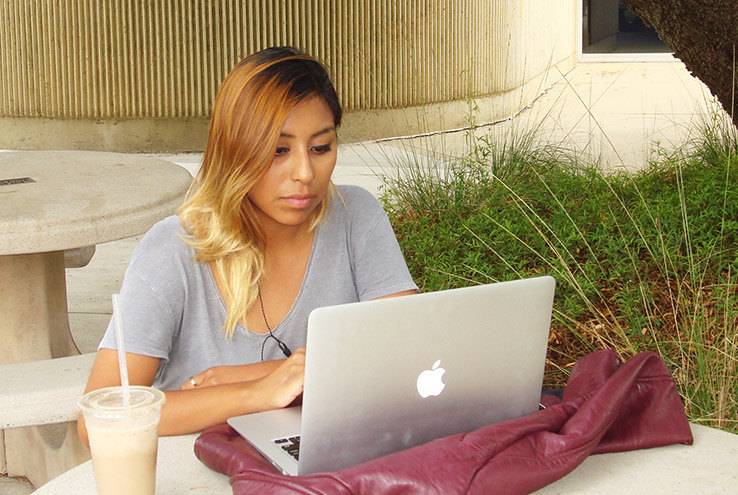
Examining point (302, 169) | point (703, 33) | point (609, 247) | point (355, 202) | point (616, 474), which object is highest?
point (703, 33)

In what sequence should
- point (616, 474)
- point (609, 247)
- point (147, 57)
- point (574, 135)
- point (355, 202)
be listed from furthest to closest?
point (574, 135)
point (147, 57)
point (609, 247)
point (355, 202)
point (616, 474)

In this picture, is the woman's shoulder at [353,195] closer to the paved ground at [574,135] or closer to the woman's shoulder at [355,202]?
the woman's shoulder at [355,202]

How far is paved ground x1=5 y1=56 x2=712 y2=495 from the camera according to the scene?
5207 millimetres

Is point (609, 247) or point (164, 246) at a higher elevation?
point (164, 246)

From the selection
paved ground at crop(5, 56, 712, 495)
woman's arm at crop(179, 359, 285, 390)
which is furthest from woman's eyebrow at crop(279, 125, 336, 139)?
paved ground at crop(5, 56, 712, 495)

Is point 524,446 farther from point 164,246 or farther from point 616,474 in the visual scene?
point 164,246

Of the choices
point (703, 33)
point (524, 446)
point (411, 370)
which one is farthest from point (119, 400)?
point (703, 33)

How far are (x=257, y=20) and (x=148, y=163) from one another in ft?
18.5

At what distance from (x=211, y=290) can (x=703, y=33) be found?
2988mm

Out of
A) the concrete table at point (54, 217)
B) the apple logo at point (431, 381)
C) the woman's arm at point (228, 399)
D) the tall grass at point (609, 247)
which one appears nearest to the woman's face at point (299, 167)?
the woman's arm at point (228, 399)

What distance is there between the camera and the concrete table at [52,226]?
9.01ft

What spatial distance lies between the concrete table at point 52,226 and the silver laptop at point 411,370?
1.37 m

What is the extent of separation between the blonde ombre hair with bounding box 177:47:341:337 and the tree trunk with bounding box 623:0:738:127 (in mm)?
2463

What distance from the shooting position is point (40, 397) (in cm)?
260
